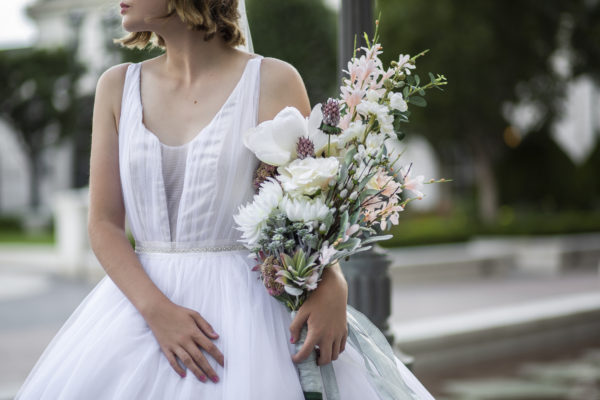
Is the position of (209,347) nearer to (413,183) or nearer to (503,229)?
(413,183)

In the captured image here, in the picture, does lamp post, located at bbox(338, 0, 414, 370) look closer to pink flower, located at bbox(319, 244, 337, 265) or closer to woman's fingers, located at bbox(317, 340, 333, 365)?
woman's fingers, located at bbox(317, 340, 333, 365)

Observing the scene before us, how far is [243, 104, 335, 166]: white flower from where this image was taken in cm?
183

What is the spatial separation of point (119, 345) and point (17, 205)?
3491cm

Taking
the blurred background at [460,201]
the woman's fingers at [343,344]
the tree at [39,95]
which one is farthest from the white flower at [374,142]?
the tree at [39,95]

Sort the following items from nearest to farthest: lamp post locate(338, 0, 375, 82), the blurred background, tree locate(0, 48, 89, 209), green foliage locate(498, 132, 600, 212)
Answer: lamp post locate(338, 0, 375, 82) → the blurred background → green foliage locate(498, 132, 600, 212) → tree locate(0, 48, 89, 209)

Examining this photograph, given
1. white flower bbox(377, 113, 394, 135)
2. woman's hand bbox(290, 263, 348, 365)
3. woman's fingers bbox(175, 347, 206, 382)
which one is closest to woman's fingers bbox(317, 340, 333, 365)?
woman's hand bbox(290, 263, 348, 365)

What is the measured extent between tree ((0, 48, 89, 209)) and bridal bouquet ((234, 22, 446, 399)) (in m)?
28.1

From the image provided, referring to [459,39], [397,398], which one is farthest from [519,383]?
[459,39]

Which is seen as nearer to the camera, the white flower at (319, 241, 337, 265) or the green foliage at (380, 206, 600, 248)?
the white flower at (319, 241, 337, 265)

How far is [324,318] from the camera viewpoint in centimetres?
183

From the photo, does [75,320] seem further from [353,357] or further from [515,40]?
[515,40]

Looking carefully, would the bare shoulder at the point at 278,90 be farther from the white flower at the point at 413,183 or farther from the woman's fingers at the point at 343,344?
the woman's fingers at the point at 343,344

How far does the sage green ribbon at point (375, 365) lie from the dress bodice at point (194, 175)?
1.42ft

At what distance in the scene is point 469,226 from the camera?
1628 centimetres
